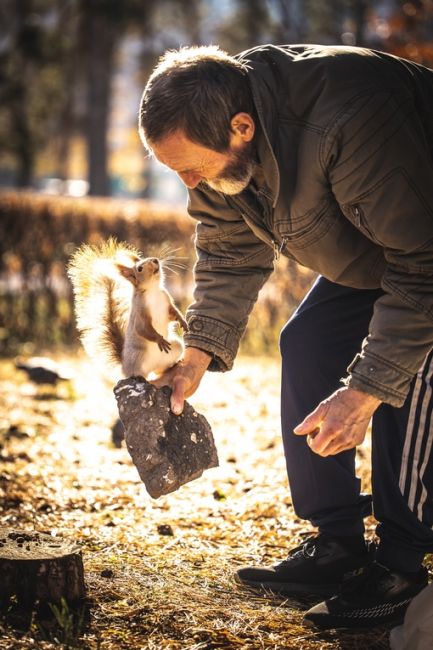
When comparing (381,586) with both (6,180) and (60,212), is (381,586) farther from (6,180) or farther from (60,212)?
(6,180)

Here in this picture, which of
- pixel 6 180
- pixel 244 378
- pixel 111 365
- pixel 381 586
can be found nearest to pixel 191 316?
pixel 111 365

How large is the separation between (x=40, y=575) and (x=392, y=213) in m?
1.77

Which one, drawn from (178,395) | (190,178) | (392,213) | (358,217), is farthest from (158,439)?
(392,213)

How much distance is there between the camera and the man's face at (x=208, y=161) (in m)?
2.95

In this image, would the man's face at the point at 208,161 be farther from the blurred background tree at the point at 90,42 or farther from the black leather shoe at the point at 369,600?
the blurred background tree at the point at 90,42

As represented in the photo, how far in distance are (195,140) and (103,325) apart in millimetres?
1223

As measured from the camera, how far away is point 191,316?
3.65 m

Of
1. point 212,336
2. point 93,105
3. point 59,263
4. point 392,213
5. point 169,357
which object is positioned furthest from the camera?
point 93,105

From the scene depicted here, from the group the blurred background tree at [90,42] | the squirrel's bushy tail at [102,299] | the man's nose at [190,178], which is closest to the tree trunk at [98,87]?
the blurred background tree at [90,42]

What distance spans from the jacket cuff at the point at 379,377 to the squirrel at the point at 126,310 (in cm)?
99

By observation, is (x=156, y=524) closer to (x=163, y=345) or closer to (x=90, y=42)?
(x=163, y=345)

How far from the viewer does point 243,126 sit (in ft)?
9.71

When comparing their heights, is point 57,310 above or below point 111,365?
above

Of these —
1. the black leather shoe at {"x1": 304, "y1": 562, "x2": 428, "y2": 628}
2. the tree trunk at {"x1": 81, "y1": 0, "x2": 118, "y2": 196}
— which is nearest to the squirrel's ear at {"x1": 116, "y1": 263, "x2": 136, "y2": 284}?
the black leather shoe at {"x1": 304, "y1": 562, "x2": 428, "y2": 628}
